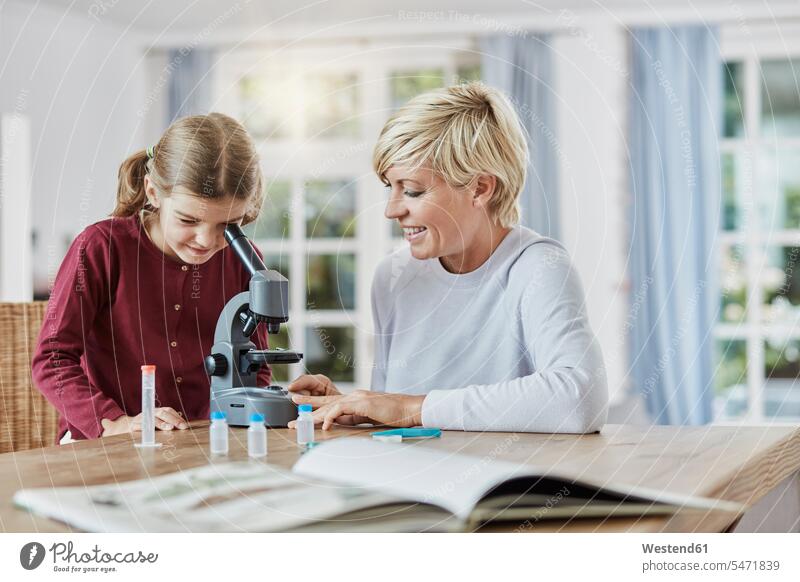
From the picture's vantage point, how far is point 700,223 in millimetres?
3564

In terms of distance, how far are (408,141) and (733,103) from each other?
8.07ft

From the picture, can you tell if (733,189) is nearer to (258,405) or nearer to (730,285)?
(730,285)

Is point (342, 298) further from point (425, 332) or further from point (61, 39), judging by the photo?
point (425, 332)

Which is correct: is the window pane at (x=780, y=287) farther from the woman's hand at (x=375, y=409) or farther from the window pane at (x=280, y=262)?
the woman's hand at (x=375, y=409)

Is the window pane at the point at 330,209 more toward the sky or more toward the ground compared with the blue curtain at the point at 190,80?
more toward the ground

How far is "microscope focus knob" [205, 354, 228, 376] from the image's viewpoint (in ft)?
4.47

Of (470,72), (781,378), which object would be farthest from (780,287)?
(470,72)

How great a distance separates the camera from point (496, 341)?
152 centimetres

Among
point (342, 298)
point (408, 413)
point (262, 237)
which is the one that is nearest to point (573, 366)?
point (408, 413)

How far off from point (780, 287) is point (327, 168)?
175cm

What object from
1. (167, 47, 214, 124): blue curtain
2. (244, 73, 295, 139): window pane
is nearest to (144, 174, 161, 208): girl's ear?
(244, 73, 295, 139): window pane

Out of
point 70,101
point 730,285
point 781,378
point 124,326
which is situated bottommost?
point 781,378

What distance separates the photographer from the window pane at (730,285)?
3.40 metres

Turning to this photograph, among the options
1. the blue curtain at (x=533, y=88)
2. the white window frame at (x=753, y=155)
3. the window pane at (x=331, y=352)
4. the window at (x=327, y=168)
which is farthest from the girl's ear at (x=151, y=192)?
the white window frame at (x=753, y=155)
